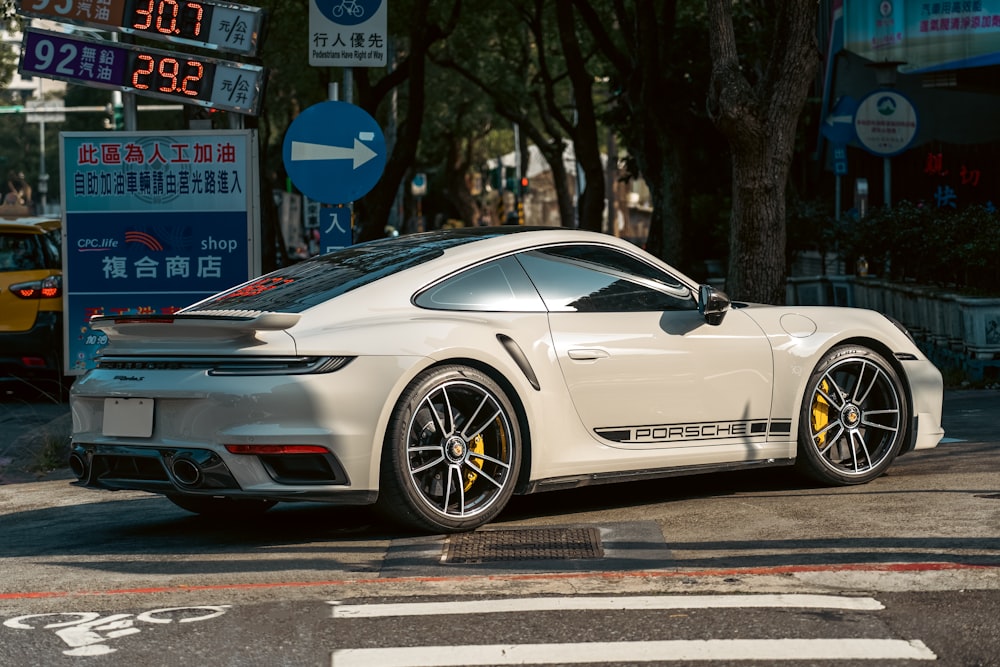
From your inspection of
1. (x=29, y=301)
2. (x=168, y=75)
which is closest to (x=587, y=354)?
(x=168, y=75)

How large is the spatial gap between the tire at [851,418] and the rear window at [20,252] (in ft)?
31.0

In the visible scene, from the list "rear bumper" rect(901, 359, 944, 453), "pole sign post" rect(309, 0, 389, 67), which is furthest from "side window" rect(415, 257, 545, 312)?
"pole sign post" rect(309, 0, 389, 67)

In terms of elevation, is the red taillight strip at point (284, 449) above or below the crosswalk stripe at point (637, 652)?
above

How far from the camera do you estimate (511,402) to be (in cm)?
693

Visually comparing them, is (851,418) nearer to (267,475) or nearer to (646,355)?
(646,355)

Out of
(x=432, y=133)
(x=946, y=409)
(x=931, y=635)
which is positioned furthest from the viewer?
(x=432, y=133)

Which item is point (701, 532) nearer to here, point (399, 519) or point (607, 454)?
point (607, 454)

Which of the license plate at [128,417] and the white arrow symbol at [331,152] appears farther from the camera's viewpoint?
the white arrow symbol at [331,152]

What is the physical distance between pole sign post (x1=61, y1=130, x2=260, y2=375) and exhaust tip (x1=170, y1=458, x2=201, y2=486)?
6279mm

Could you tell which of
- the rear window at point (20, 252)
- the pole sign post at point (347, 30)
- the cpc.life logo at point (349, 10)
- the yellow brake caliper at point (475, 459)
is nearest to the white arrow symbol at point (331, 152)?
the pole sign post at point (347, 30)

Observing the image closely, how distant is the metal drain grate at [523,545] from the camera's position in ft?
20.5

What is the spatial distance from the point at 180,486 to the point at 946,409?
691cm

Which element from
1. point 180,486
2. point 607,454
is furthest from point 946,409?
point 180,486

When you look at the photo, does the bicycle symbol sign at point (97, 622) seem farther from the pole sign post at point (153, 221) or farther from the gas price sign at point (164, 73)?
the gas price sign at point (164, 73)
